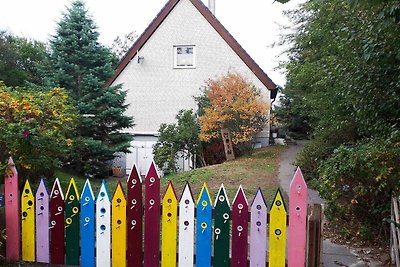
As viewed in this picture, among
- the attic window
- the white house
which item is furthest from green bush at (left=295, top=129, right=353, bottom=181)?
the attic window

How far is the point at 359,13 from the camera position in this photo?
617cm

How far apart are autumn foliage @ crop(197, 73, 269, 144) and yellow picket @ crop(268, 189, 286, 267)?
456 inches

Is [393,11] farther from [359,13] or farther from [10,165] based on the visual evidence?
[10,165]

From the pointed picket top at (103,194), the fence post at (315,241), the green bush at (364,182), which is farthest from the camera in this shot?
the green bush at (364,182)

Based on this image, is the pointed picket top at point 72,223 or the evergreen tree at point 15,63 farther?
the evergreen tree at point 15,63

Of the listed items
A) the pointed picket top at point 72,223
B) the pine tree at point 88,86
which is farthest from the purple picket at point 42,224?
the pine tree at point 88,86

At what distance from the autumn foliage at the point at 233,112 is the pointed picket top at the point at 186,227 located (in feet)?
37.5

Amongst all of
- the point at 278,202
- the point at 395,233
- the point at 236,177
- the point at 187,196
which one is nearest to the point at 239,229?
the point at 278,202

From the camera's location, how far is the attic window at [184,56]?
19297 mm

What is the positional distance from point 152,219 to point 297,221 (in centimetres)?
144

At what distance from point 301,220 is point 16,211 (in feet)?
9.64

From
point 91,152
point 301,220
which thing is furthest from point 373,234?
point 91,152

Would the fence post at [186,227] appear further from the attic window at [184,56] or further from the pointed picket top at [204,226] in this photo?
the attic window at [184,56]

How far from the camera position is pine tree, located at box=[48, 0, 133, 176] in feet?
44.6
